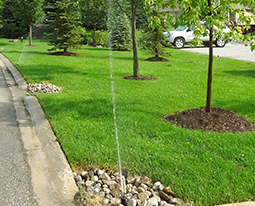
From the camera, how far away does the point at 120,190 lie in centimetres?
348

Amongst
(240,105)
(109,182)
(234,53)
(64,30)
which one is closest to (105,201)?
A: (109,182)

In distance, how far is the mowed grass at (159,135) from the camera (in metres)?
3.56

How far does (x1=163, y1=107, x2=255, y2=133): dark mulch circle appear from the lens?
5.18 metres

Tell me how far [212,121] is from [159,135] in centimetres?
114

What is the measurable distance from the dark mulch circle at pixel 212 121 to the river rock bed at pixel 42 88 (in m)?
3.81

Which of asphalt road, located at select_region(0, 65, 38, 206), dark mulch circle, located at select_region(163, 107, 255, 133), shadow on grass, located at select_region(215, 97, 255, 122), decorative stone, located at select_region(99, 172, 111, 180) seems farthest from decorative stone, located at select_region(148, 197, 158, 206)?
shadow on grass, located at select_region(215, 97, 255, 122)

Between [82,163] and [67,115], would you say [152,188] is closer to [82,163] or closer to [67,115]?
[82,163]

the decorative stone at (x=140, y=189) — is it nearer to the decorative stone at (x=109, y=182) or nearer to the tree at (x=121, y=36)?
the decorative stone at (x=109, y=182)

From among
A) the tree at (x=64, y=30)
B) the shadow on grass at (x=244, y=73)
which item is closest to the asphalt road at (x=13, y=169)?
the shadow on grass at (x=244, y=73)

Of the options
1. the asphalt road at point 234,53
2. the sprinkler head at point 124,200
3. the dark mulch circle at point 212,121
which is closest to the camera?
the sprinkler head at point 124,200

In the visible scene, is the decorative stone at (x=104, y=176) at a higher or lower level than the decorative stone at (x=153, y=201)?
higher

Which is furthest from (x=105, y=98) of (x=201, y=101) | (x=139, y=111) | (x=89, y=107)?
(x=201, y=101)

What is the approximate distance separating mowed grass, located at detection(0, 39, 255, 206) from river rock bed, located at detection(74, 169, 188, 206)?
0.13 metres

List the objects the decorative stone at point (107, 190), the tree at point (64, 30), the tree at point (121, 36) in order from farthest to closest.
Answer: the tree at point (121, 36)
the tree at point (64, 30)
the decorative stone at point (107, 190)
